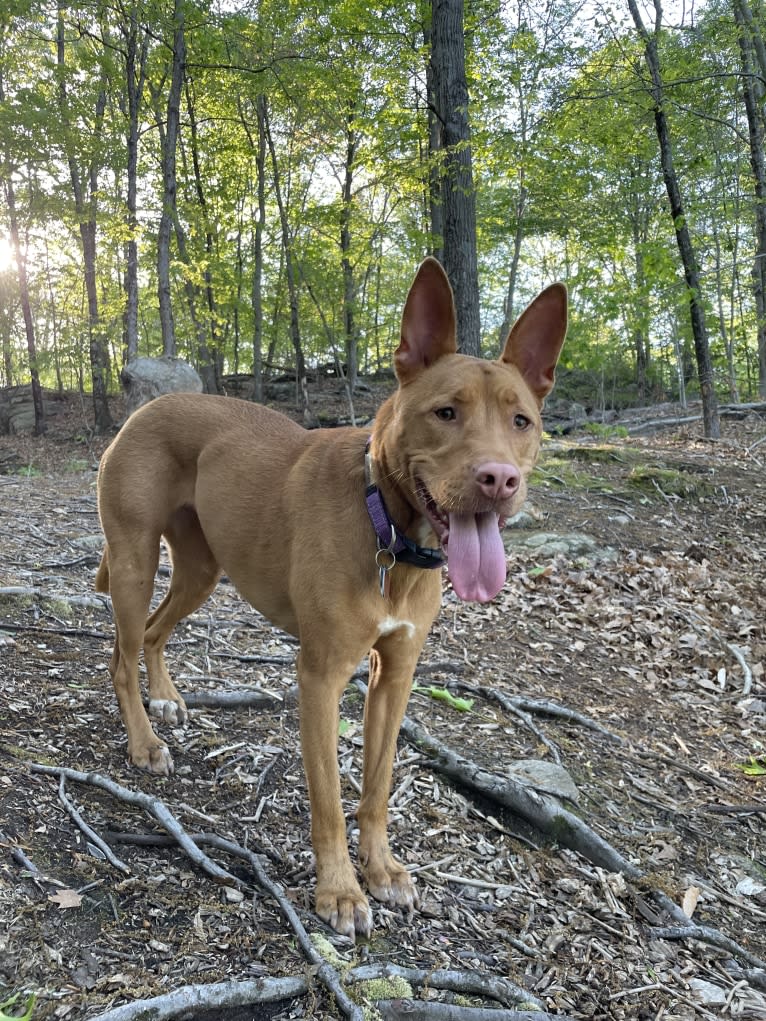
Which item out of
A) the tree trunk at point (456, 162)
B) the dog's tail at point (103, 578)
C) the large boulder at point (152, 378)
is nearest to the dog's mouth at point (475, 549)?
the dog's tail at point (103, 578)

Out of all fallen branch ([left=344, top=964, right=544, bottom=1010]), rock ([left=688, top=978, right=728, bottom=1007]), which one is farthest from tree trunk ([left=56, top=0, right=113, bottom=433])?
rock ([left=688, top=978, right=728, bottom=1007])

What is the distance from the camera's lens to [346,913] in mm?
2520

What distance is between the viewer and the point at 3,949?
6.44 ft

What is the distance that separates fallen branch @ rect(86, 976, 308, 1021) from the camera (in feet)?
6.00

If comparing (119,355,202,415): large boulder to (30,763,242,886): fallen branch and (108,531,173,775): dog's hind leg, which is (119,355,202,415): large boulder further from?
(30,763,242,886): fallen branch

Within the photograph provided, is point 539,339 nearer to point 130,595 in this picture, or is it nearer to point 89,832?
point 130,595

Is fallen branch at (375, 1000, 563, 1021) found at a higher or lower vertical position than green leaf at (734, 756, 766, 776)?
higher

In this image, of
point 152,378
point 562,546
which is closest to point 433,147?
point 152,378

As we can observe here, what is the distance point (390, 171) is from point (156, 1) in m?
4.24

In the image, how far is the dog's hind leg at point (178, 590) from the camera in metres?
3.86

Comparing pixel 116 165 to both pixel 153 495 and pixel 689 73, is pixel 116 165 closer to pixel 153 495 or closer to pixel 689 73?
pixel 689 73

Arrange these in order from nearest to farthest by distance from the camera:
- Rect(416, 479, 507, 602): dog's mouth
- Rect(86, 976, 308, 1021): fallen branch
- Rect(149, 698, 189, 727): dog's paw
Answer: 1. Rect(86, 976, 308, 1021): fallen branch
2. Rect(416, 479, 507, 602): dog's mouth
3. Rect(149, 698, 189, 727): dog's paw

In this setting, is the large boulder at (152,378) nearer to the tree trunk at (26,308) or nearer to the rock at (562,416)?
the tree trunk at (26,308)

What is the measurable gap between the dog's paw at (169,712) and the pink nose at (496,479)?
236 cm
